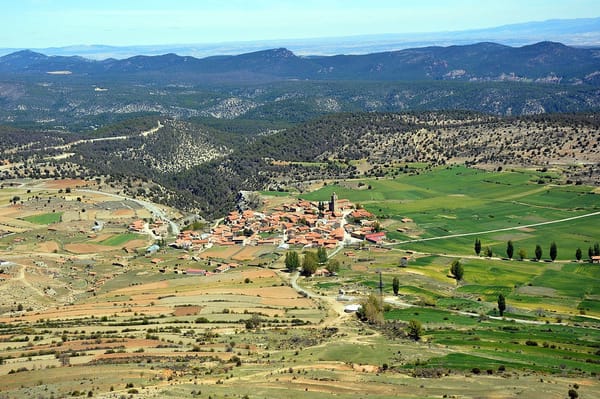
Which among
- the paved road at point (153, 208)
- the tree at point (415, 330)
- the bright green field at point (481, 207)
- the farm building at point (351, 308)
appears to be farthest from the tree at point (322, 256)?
the paved road at point (153, 208)

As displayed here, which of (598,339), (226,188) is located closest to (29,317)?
(598,339)

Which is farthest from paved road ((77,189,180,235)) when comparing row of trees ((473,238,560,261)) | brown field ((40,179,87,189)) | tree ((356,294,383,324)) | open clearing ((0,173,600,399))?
tree ((356,294,383,324))

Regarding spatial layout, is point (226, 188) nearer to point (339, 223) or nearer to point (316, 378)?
point (339, 223)

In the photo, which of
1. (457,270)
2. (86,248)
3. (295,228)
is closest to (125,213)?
(86,248)

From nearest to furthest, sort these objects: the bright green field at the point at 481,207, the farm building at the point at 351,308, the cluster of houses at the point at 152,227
Answer: 1. the farm building at the point at 351,308
2. the bright green field at the point at 481,207
3. the cluster of houses at the point at 152,227

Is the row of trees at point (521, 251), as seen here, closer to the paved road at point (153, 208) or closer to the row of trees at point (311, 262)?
the row of trees at point (311, 262)

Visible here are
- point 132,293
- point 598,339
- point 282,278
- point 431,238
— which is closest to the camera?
point 598,339
